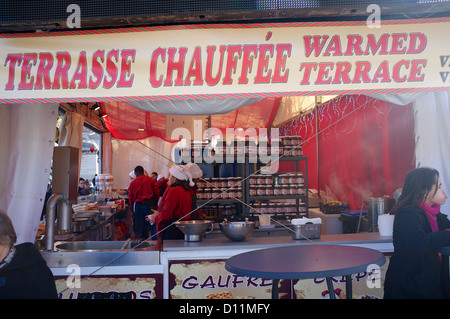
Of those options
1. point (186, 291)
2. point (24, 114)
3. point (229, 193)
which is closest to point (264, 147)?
point (229, 193)

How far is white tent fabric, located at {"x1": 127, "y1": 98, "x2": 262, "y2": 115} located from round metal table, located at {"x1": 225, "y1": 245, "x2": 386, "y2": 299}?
52.7 inches

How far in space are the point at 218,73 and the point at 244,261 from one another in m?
1.47

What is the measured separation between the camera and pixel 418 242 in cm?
259

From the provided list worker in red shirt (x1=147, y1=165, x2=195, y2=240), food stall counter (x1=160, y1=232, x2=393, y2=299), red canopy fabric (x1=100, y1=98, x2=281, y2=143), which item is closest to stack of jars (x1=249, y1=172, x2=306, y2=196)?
worker in red shirt (x1=147, y1=165, x2=195, y2=240)

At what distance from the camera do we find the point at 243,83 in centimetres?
298

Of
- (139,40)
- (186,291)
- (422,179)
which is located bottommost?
(186,291)

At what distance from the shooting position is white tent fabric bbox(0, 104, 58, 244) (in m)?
3.32

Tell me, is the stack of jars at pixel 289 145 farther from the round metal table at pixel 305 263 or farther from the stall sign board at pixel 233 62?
the round metal table at pixel 305 263

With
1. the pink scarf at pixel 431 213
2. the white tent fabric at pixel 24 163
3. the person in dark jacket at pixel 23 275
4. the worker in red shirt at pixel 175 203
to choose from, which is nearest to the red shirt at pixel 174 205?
the worker in red shirt at pixel 175 203

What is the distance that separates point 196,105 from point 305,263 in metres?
1.73

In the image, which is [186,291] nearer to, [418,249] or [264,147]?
[418,249]

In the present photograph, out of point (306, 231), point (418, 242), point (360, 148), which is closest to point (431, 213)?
point (418, 242)

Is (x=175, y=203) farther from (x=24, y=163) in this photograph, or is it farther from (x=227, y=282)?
(x=24, y=163)
